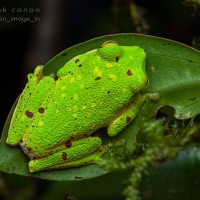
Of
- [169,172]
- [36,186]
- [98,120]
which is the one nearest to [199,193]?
[169,172]

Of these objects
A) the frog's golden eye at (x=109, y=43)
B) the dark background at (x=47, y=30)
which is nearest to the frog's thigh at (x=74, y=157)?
the frog's golden eye at (x=109, y=43)

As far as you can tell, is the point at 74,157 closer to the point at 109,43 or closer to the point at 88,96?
the point at 88,96

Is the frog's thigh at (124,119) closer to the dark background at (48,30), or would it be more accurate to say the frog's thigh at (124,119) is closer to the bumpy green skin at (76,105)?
the bumpy green skin at (76,105)

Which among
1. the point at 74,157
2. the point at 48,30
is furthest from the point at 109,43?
the point at 48,30

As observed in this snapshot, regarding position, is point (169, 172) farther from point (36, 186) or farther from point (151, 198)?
point (36, 186)

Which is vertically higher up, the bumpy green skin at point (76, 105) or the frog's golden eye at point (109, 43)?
the frog's golden eye at point (109, 43)
